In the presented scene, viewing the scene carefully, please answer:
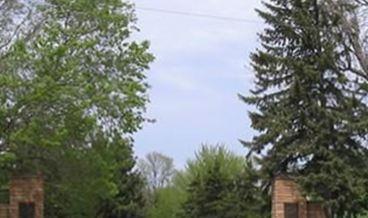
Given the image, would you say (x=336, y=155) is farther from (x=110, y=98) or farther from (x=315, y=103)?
(x=110, y=98)

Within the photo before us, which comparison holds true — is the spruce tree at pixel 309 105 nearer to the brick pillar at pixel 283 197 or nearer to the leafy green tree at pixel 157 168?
the brick pillar at pixel 283 197

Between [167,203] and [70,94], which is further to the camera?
[167,203]

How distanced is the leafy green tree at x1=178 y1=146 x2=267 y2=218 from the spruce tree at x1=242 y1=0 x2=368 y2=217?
549 centimetres

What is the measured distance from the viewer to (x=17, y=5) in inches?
960

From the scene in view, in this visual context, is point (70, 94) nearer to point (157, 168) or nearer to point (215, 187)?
point (215, 187)

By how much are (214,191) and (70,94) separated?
920 inches

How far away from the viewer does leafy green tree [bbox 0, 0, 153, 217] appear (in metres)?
22.2

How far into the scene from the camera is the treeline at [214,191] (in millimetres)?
31375

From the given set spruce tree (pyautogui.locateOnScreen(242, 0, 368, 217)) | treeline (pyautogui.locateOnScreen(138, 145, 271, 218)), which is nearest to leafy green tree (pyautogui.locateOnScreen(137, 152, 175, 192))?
treeline (pyautogui.locateOnScreen(138, 145, 271, 218))

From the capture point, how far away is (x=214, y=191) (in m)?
44.9

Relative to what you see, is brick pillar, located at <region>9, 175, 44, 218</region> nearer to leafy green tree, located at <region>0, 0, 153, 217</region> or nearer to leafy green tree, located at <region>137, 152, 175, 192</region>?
leafy green tree, located at <region>0, 0, 153, 217</region>

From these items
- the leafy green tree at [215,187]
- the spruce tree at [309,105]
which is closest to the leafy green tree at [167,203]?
the leafy green tree at [215,187]

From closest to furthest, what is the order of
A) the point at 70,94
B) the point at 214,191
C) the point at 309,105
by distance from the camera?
the point at 70,94 < the point at 309,105 < the point at 214,191

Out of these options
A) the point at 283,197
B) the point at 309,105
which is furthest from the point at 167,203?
the point at 283,197
